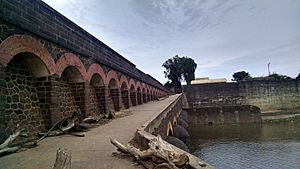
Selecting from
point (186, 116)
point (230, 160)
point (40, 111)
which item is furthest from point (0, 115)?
point (186, 116)

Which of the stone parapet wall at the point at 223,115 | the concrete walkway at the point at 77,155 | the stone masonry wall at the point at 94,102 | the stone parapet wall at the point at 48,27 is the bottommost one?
the stone parapet wall at the point at 223,115

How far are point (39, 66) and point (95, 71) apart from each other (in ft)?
12.7

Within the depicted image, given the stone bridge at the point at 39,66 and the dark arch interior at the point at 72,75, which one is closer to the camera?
the stone bridge at the point at 39,66

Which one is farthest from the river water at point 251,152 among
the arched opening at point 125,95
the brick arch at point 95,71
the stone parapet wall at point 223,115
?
the stone parapet wall at point 223,115

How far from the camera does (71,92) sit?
29.9 ft

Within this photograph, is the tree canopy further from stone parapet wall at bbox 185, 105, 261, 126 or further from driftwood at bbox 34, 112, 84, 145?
driftwood at bbox 34, 112, 84, 145

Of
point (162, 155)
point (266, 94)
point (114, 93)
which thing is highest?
point (114, 93)

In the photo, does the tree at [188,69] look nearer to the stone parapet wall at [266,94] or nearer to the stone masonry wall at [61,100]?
the stone parapet wall at [266,94]

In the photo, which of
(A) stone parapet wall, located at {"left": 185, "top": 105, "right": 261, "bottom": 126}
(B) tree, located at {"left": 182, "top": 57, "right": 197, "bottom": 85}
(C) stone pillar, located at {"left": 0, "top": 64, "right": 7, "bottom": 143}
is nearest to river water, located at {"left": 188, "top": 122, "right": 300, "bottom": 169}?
(C) stone pillar, located at {"left": 0, "top": 64, "right": 7, "bottom": 143}

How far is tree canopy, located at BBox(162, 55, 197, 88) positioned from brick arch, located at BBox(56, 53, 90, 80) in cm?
4516

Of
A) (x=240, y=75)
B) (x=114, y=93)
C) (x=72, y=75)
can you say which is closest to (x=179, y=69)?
(x=240, y=75)

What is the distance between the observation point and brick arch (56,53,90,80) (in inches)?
304

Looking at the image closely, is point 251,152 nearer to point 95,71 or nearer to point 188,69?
point 95,71

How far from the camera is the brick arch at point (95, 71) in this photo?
1005 cm
